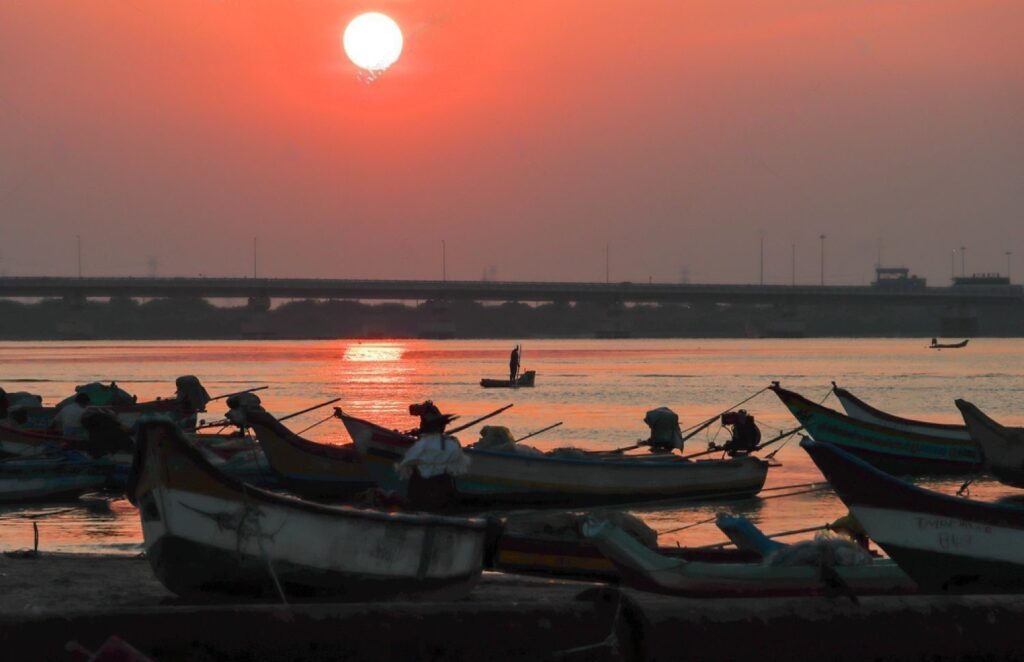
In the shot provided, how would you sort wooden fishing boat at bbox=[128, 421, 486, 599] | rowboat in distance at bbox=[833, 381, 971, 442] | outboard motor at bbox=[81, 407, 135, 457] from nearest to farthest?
wooden fishing boat at bbox=[128, 421, 486, 599], outboard motor at bbox=[81, 407, 135, 457], rowboat in distance at bbox=[833, 381, 971, 442]

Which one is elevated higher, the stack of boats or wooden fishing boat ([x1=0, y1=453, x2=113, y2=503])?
the stack of boats

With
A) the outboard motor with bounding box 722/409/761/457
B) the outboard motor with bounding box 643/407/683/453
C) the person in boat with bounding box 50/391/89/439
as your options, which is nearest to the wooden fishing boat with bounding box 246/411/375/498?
the person in boat with bounding box 50/391/89/439

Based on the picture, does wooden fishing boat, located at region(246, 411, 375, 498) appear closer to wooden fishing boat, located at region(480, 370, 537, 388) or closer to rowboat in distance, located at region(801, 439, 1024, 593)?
rowboat in distance, located at region(801, 439, 1024, 593)

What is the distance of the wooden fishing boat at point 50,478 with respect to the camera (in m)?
23.1

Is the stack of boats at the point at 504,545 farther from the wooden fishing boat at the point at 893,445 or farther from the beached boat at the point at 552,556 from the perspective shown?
the wooden fishing boat at the point at 893,445

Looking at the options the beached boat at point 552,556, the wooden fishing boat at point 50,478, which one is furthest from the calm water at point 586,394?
the beached boat at point 552,556

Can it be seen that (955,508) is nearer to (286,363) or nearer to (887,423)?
(887,423)

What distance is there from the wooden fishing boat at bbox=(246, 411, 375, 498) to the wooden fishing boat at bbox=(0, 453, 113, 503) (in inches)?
108

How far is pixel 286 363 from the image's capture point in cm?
12838

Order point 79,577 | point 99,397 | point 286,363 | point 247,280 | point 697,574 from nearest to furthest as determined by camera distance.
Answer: point 697,574
point 79,577
point 99,397
point 286,363
point 247,280

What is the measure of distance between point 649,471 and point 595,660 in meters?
14.0

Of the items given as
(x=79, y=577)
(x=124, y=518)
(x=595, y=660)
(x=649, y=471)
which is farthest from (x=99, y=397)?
(x=595, y=660)

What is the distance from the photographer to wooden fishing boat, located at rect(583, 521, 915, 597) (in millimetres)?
11703

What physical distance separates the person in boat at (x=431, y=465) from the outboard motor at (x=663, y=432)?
A: 15102mm
